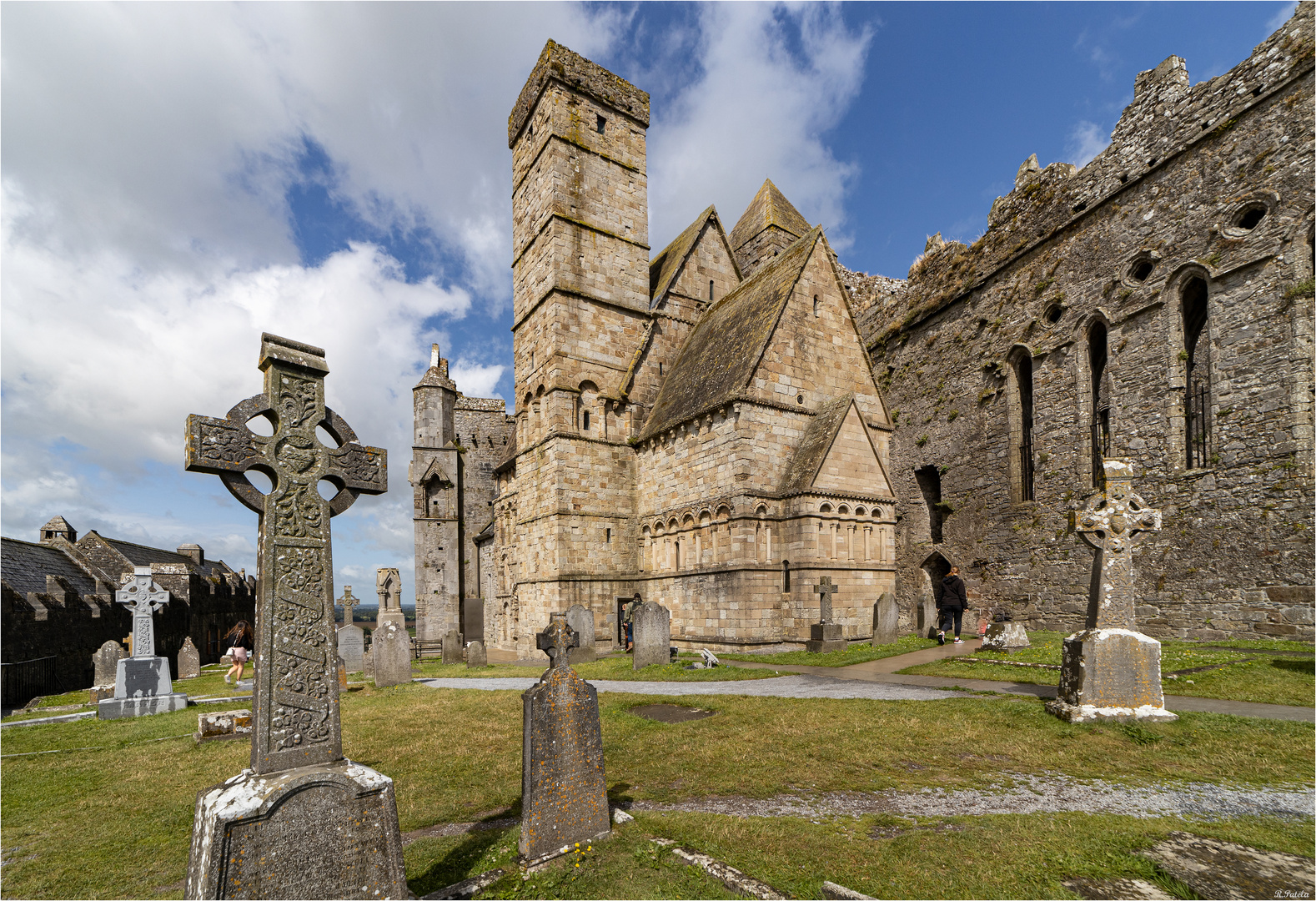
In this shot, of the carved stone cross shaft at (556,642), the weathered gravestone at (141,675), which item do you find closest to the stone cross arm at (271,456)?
the carved stone cross shaft at (556,642)

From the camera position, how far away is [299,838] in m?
3.27

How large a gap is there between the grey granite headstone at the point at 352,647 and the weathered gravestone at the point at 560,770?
15539 mm

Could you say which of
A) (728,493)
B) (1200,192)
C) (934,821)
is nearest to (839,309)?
(728,493)

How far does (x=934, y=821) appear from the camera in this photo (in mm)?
4637

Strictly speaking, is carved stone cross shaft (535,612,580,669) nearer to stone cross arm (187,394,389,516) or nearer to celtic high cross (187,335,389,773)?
celtic high cross (187,335,389,773)

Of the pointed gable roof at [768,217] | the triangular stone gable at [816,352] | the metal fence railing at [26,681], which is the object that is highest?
the pointed gable roof at [768,217]

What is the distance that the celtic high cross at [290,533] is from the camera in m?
3.51

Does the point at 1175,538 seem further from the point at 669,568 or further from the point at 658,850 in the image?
the point at 658,850

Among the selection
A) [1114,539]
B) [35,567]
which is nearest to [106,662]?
[35,567]

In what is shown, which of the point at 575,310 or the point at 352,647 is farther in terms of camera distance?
the point at 575,310

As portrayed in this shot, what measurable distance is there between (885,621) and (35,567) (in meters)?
25.9

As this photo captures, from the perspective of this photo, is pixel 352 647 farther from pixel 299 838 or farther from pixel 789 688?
pixel 299 838

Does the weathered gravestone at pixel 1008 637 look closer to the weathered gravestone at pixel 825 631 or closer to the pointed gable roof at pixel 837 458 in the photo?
the weathered gravestone at pixel 825 631

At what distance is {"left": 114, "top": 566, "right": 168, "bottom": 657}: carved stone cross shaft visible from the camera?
12.1m
